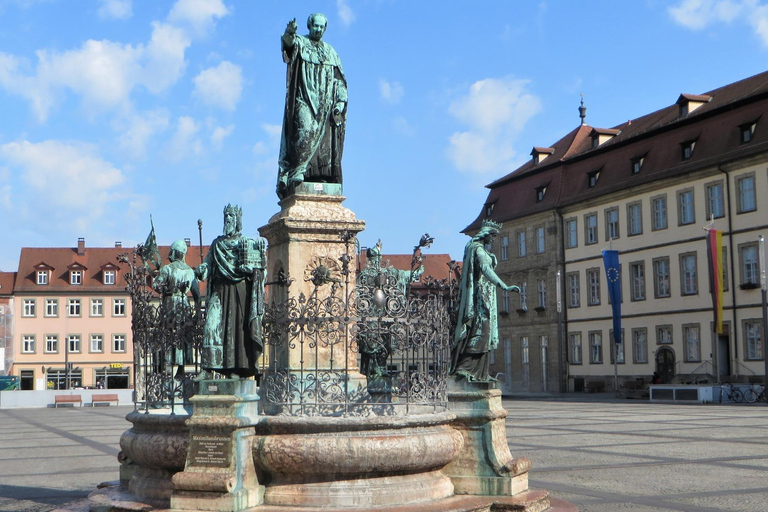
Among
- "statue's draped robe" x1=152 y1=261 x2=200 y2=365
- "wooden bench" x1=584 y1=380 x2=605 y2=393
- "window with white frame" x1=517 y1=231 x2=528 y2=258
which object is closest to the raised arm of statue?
"statue's draped robe" x1=152 y1=261 x2=200 y2=365

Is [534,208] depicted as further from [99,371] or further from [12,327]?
[12,327]

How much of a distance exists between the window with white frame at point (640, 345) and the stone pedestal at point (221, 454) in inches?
1548

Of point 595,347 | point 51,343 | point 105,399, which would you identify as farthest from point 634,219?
point 51,343

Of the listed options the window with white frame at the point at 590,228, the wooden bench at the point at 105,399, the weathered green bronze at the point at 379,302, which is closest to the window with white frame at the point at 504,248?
the window with white frame at the point at 590,228

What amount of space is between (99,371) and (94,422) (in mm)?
41014

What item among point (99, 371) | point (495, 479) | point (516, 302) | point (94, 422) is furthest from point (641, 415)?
point (99, 371)

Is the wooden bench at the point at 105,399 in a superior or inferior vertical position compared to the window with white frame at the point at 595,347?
inferior

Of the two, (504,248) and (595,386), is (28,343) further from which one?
(595,386)

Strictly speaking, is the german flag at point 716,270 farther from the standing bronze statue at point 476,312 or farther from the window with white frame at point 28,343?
the window with white frame at point 28,343

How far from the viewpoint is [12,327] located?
2606 inches

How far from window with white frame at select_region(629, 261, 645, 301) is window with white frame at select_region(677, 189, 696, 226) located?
3.68 meters

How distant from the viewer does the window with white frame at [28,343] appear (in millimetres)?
66312

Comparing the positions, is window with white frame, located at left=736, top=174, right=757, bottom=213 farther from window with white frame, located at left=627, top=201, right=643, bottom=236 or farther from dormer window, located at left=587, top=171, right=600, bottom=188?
dormer window, located at left=587, top=171, right=600, bottom=188

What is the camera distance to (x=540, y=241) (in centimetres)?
5291
